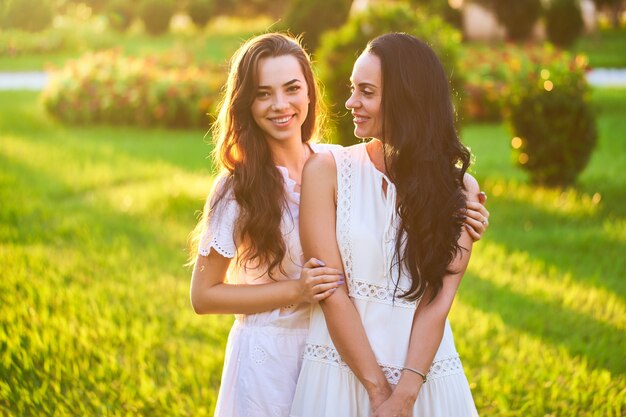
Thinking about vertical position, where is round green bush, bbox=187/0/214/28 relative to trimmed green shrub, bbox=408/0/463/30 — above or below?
above

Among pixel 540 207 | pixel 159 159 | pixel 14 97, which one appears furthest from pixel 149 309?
pixel 14 97

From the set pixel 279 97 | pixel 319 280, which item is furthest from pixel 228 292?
pixel 279 97

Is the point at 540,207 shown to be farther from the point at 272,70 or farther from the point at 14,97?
the point at 14,97

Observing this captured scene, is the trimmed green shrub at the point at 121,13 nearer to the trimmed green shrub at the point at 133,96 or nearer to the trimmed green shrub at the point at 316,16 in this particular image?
the trimmed green shrub at the point at 316,16

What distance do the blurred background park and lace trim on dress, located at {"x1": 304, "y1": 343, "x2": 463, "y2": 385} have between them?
101 cm

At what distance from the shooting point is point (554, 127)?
8.60 metres

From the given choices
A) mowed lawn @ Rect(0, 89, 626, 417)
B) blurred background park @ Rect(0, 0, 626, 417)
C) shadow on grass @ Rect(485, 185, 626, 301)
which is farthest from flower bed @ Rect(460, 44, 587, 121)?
shadow on grass @ Rect(485, 185, 626, 301)

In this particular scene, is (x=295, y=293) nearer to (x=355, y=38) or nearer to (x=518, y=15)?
(x=355, y=38)

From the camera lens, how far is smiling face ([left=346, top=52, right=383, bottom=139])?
2.38 meters

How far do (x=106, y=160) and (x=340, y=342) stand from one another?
A: 9.19m

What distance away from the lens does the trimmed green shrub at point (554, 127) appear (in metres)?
8.57

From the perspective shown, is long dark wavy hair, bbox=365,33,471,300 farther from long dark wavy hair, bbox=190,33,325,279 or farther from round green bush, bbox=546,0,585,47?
round green bush, bbox=546,0,585,47

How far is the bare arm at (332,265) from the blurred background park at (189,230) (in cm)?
85

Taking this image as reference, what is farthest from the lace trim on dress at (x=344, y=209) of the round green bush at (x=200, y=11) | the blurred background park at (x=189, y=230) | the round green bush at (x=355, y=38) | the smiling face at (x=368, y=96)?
the round green bush at (x=200, y=11)
